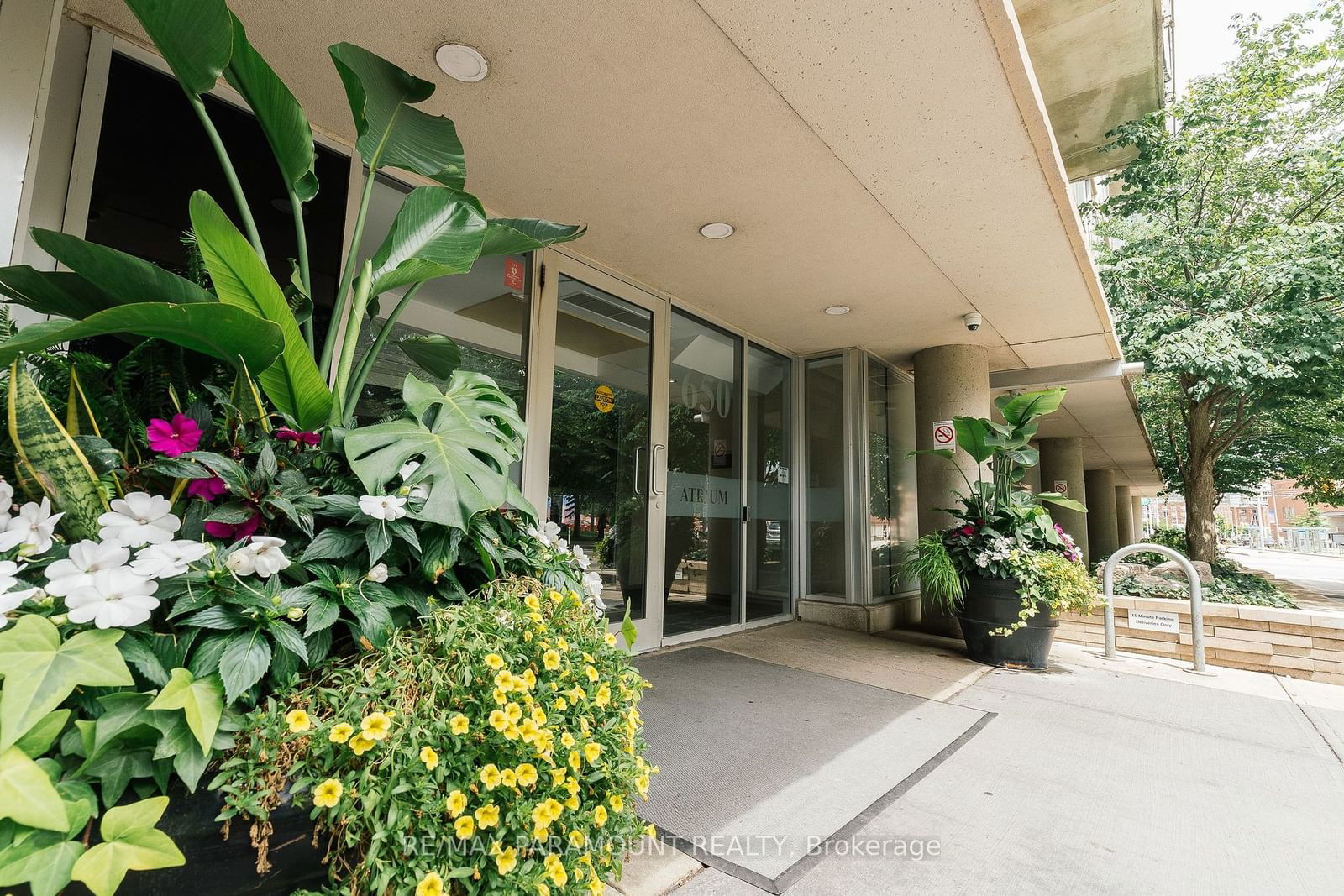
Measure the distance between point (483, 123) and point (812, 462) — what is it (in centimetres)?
379

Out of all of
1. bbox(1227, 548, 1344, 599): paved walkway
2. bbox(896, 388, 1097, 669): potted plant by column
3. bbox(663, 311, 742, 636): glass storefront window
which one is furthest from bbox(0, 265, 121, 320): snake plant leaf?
bbox(1227, 548, 1344, 599): paved walkway

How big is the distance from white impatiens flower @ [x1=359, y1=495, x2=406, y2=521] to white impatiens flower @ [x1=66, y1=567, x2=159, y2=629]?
28cm

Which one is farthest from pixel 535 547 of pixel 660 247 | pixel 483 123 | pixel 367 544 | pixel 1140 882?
pixel 660 247

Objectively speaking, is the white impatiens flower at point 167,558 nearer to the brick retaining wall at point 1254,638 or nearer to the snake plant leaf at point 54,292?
the snake plant leaf at point 54,292

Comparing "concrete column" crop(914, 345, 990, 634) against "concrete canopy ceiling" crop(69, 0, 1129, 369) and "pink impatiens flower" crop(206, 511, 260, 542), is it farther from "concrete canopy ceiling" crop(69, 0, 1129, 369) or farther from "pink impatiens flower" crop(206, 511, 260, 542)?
"pink impatiens flower" crop(206, 511, 260, 542)

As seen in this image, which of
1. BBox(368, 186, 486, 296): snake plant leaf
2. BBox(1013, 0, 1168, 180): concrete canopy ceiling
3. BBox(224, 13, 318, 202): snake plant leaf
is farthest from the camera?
BBox(1013, 0, 1168, 180): concrete canopy ceiling

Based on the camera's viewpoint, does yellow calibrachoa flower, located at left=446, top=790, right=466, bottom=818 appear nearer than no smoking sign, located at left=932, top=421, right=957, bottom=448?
Yes

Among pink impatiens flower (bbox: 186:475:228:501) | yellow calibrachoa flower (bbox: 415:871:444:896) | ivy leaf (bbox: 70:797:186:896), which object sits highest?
pink impatiens flower (bbox: 186:475:228:501)

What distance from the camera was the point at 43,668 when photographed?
27.4 inches

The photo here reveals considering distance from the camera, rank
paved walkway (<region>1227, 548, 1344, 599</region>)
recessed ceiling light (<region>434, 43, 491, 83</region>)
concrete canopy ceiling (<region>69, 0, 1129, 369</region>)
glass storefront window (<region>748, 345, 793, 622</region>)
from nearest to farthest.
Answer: concrete canopy ceiling (<region>69, 0, 1129, 369</region>) → recessed ceiling light (<region>434, 43, 491, 83</region>) → glass storefront window (<region>748, 345, 793, 622</region>) → paved walkway (<region>1227, 548, 1344, 599</region>)

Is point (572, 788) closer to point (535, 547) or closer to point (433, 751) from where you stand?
point (433, 751)

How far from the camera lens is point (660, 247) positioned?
3.44 meters

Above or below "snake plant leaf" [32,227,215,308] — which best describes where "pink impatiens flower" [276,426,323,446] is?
below

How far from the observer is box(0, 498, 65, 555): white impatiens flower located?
0.83m
